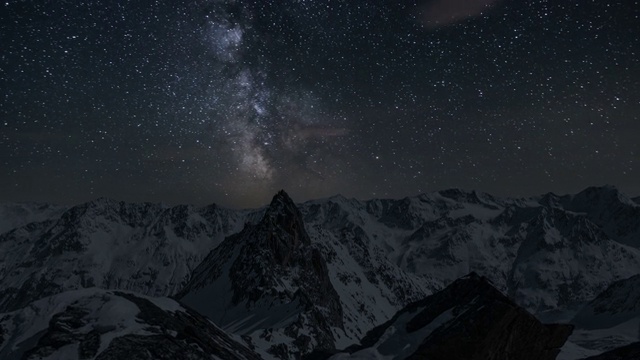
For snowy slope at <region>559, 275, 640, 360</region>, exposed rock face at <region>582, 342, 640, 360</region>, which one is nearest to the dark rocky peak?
snowy slope at <region>559, 275, 640, 360</region>

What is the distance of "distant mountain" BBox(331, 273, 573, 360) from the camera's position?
2334 cm

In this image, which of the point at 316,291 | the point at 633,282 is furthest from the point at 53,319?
the point at 633,282

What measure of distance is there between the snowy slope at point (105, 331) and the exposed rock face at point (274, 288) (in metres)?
58.9

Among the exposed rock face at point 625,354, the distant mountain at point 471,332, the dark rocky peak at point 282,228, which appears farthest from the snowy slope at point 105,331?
the dark rocky peak at point 282,228

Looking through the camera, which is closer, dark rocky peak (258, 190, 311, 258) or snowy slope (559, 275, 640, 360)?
snowy slope (559, 275, 640, 360)

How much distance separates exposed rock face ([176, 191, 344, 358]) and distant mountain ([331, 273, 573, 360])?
222ft

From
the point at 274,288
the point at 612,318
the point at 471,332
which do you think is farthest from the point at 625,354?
the point at 612,318

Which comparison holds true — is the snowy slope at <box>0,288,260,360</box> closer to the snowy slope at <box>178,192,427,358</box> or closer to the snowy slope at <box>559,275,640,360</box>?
the snowy slope at <box>178,192,427,358</box>

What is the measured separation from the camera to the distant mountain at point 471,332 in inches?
919

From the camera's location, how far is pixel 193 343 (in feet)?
107

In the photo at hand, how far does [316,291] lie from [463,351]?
4681 inches

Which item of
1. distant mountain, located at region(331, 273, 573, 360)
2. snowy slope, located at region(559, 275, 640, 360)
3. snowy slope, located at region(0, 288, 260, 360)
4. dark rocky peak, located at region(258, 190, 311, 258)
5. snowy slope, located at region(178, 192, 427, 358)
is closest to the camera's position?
distant mountain, located at region(331, 273, 573, 360)

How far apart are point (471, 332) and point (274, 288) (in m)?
106

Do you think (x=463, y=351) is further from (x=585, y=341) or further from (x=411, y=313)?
(x=585, y=341)
